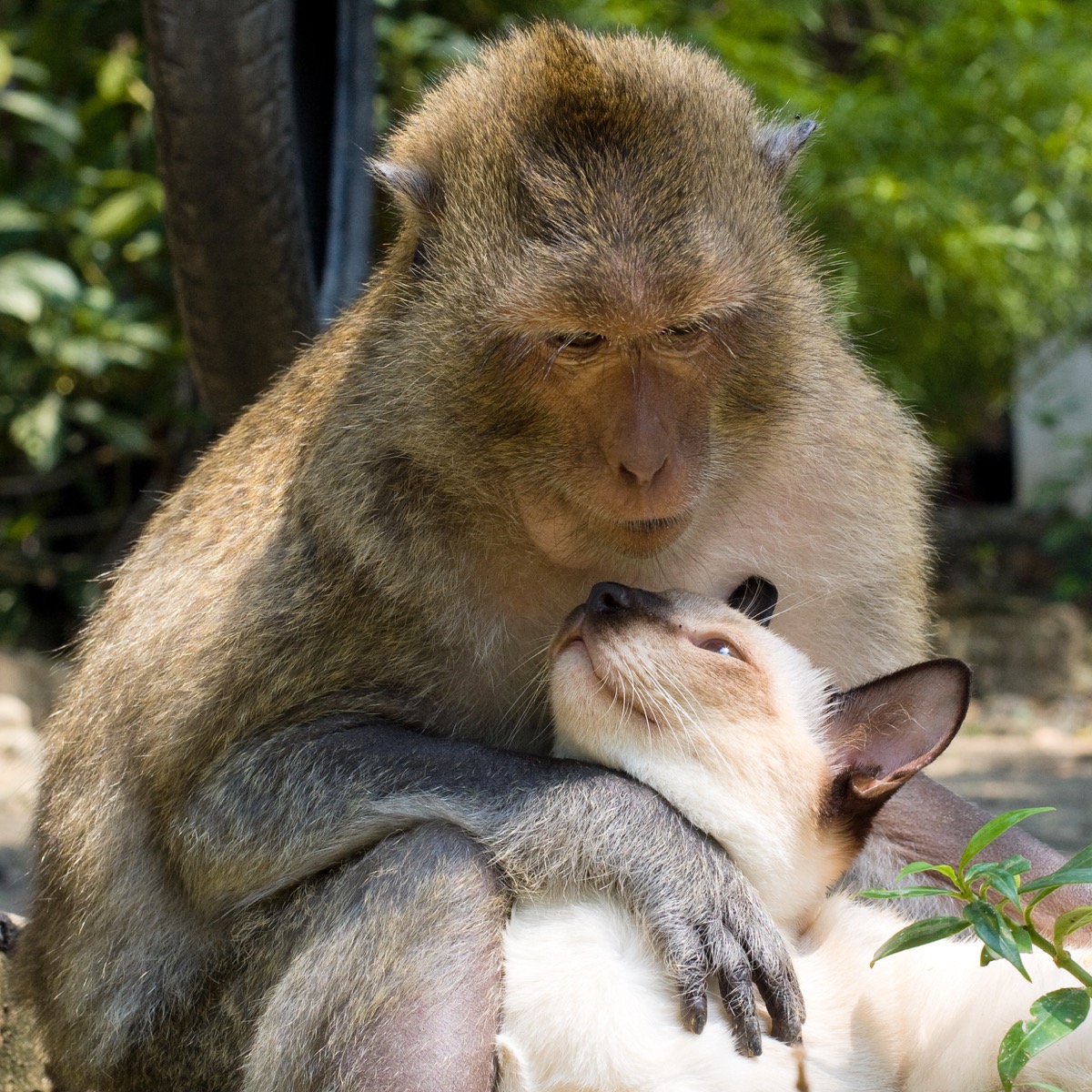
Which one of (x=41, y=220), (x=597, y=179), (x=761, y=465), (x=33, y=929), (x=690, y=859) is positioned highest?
(x=597, y=179)

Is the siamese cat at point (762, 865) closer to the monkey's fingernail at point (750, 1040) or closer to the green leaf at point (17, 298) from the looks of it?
the monkey's fingernail at point (750, 1040)

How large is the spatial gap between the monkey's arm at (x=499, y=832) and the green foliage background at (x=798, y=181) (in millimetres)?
4477

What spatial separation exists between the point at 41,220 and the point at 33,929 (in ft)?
18.3

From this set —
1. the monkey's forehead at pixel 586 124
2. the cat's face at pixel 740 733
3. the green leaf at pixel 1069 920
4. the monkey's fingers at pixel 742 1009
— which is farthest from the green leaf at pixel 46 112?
the green leaf at pixel 1069 920

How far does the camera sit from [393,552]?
301cm

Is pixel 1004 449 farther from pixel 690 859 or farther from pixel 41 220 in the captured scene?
pixel 690 859

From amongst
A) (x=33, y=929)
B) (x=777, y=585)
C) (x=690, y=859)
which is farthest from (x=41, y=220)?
(x=690, y=859)

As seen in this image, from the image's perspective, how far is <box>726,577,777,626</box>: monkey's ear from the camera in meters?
3.23

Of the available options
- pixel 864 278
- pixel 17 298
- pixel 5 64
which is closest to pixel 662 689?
pixel 17 298

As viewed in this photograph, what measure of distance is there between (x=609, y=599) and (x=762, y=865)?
0.59m

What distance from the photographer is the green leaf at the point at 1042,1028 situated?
7.10ft

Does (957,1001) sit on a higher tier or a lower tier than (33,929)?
higher

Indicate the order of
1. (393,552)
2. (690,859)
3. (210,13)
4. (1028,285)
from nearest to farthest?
(690,859)
(393,552)
(210,13)
(1028,285)

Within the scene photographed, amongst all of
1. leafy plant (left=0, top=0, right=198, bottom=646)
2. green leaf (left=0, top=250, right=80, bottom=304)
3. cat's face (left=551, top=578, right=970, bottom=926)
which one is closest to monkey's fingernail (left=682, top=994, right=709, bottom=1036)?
cat's face (left=551, top=578, right=970, bottom=926)
